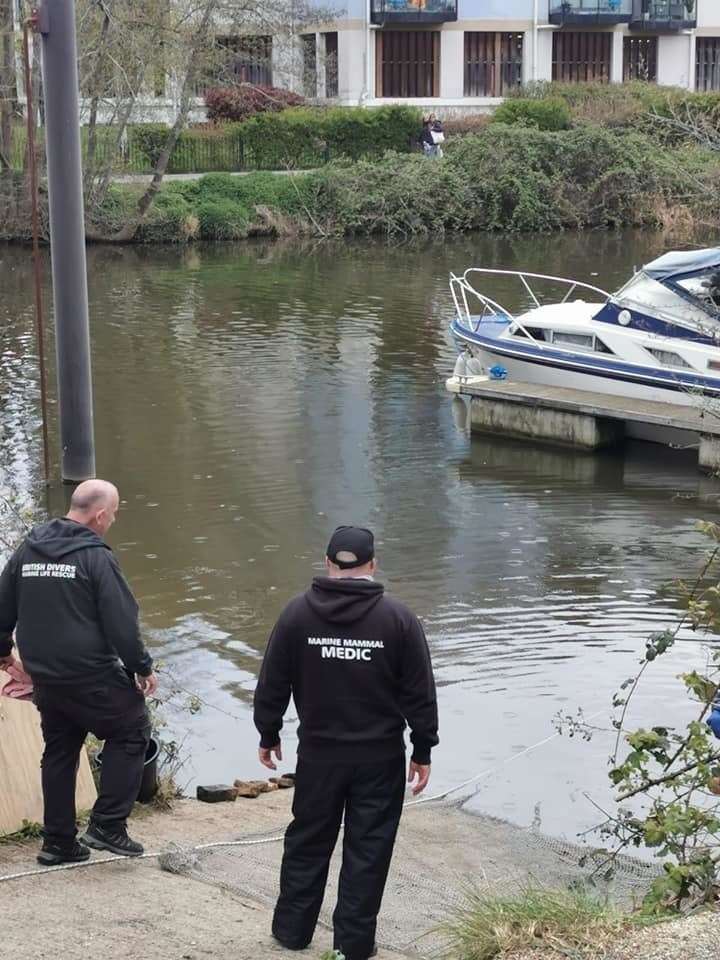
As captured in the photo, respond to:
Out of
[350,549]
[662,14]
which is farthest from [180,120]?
[350,549]

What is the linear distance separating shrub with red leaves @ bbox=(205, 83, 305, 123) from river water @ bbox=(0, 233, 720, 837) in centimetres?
2175

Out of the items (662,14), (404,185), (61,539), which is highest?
(662,14)

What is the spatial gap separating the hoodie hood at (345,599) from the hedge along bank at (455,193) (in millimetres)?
34751

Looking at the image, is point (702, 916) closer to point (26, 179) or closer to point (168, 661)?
point (168, 661)

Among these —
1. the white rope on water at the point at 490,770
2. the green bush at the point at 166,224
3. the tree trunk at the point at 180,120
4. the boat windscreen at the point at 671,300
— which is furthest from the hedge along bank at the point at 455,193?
the white rope on water at the point at 490,770

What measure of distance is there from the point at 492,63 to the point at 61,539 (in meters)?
55.9

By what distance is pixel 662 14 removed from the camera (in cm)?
5984

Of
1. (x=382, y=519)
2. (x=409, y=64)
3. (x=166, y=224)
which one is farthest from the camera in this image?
(x=409, y=64)

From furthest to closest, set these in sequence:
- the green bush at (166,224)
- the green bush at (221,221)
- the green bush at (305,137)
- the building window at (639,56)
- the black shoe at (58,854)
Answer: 1. the building window at (639,56)
2. the green bush at (305,137)
3. the green bush at (221,221)
4. the green bush at (166,224)
5. the black shoe at (58,854)

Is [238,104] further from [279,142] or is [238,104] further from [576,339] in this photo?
[576,339]

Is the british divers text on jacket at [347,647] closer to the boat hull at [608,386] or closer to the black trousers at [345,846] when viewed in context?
the black trousers at [345,846]

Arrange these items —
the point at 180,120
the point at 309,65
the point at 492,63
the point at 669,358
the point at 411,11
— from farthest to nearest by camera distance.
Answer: the point at 492,63
the point at 411,11
the point at 309,65
the point at 180,120
the point at 669,358

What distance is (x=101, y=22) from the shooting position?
3444 cm

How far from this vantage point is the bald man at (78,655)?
5.94 meters
